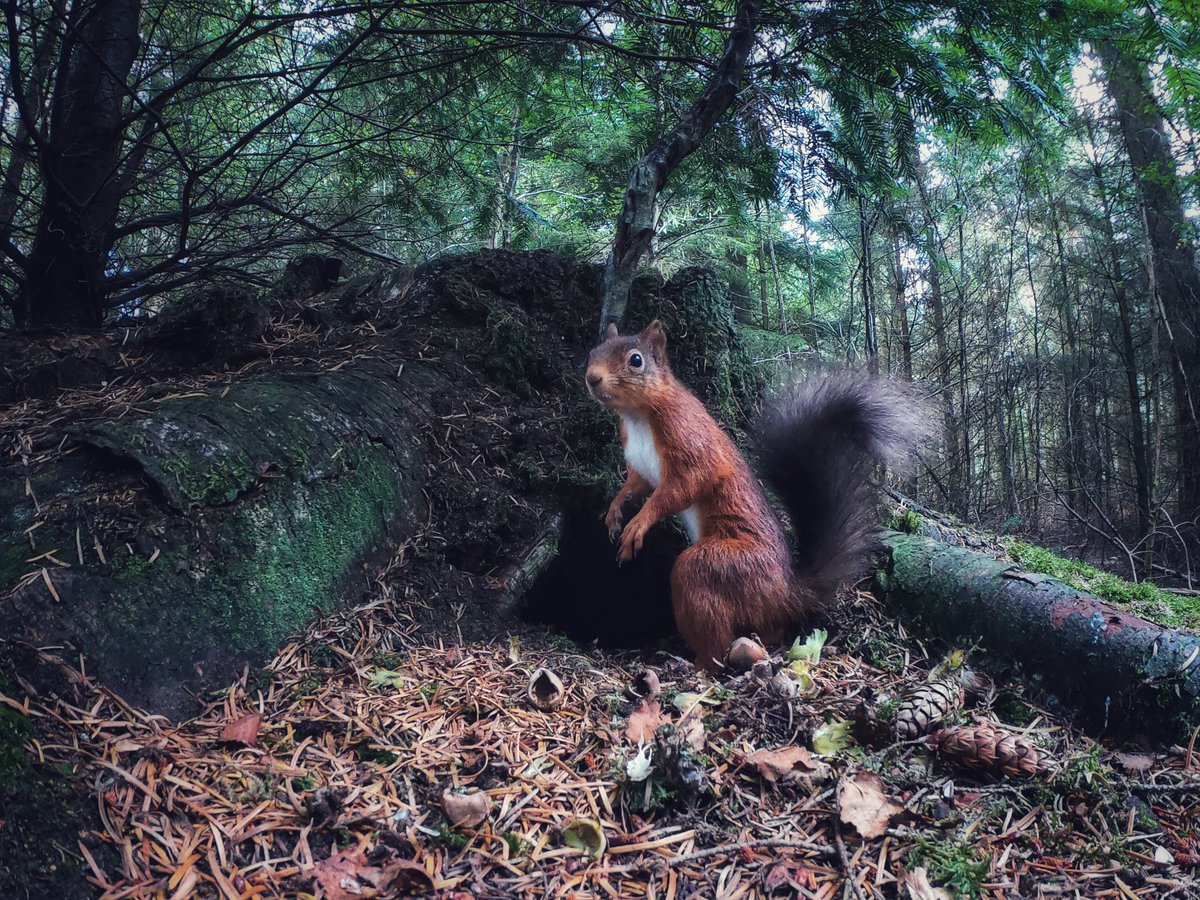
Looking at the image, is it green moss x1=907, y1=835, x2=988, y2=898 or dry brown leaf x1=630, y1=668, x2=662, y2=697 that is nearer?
green moss x1=907, y1=835, x2=988, y2=898

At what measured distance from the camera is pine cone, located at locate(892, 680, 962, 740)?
71.5 inches

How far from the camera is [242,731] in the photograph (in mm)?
1571

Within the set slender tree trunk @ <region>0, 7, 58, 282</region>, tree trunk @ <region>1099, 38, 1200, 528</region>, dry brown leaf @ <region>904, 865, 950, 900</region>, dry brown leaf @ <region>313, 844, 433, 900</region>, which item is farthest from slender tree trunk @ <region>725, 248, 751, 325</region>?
dry brown leaf @ <region>313, 844, 433, 900</region>

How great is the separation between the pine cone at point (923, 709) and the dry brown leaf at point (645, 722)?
26.4 inches

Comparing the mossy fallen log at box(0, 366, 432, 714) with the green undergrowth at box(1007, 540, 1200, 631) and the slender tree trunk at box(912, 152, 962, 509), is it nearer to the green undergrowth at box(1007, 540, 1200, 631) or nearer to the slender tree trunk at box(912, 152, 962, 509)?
the green undergrowth at box(1007, 540, 1200, 631)

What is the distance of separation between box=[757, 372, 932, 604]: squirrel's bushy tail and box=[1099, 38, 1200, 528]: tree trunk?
6664 millimetres

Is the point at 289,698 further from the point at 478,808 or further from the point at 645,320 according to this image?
the point at 645,320

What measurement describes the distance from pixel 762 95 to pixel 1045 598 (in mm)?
2499

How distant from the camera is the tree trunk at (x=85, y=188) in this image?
9.75 ft

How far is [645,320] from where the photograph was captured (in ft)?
11.9

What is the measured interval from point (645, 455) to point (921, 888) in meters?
1.98

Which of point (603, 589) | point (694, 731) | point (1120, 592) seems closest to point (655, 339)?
point (603, 589)

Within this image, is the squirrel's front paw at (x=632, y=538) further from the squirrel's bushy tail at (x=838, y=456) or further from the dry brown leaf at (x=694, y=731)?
the dry brown leaf at (x=694, y=731)

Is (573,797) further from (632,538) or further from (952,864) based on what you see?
(632,538)
